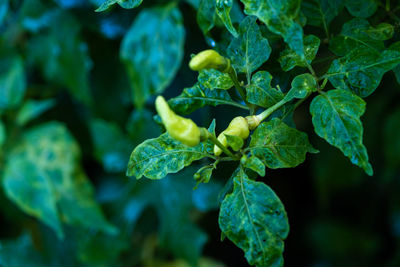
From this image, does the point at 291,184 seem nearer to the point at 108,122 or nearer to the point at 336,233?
the point at 336,233

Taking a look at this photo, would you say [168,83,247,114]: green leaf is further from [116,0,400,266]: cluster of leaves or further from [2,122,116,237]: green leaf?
[2,122,116,237]: green leaf

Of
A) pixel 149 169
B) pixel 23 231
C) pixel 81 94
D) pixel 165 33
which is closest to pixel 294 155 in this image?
pixel 149 169

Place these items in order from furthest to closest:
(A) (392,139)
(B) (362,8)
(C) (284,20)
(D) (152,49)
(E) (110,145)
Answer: (E) (110,145), (A) (392,139), (D) (152,49), (B) (362,8), (C) (284,20)

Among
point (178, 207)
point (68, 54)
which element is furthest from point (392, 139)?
point (68, 54)

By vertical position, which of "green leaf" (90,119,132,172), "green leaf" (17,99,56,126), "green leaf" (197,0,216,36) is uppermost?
"green leaf" (197,0,216,36)

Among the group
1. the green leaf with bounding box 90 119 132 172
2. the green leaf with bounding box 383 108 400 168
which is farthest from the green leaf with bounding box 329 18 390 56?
the green leaf with bounding box 90 119 132 172

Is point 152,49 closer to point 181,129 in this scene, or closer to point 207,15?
point 207,15
